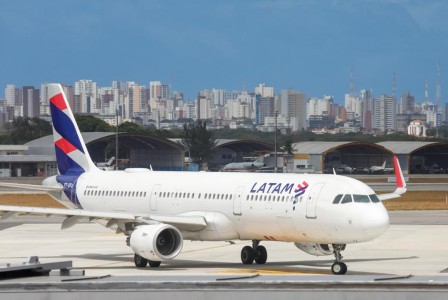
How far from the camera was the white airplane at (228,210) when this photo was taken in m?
38.0

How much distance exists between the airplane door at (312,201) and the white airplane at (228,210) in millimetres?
36

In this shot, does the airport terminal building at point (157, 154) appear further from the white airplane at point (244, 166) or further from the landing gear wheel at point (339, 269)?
the landing gear wheel at point (339, 269)

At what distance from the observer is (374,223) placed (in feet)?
121

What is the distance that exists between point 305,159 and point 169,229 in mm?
141638

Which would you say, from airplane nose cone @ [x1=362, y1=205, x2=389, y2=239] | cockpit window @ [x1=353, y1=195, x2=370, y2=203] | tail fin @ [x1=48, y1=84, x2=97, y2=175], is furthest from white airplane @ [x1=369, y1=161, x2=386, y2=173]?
airplane nose cone @ [x1=362, y1=205, x2=389, y2=239]

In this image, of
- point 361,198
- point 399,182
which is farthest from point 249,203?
point 399,182

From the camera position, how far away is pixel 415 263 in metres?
43.5

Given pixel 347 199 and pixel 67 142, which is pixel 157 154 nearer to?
pixel 67 142

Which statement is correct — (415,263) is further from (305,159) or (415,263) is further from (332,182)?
(305,159)

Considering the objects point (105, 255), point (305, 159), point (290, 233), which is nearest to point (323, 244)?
point (290, 233)

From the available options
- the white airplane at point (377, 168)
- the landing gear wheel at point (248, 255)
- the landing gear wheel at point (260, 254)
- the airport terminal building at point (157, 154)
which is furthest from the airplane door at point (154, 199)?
the white airplane at point (377, 168)

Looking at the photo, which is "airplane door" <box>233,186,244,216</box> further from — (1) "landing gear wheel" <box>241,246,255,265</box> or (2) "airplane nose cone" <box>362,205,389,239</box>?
(2) "airplane nose cone" <box>362,205,389,239</box>

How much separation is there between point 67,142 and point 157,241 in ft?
38.2

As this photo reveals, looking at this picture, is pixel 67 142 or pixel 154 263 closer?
pixel 154 263
